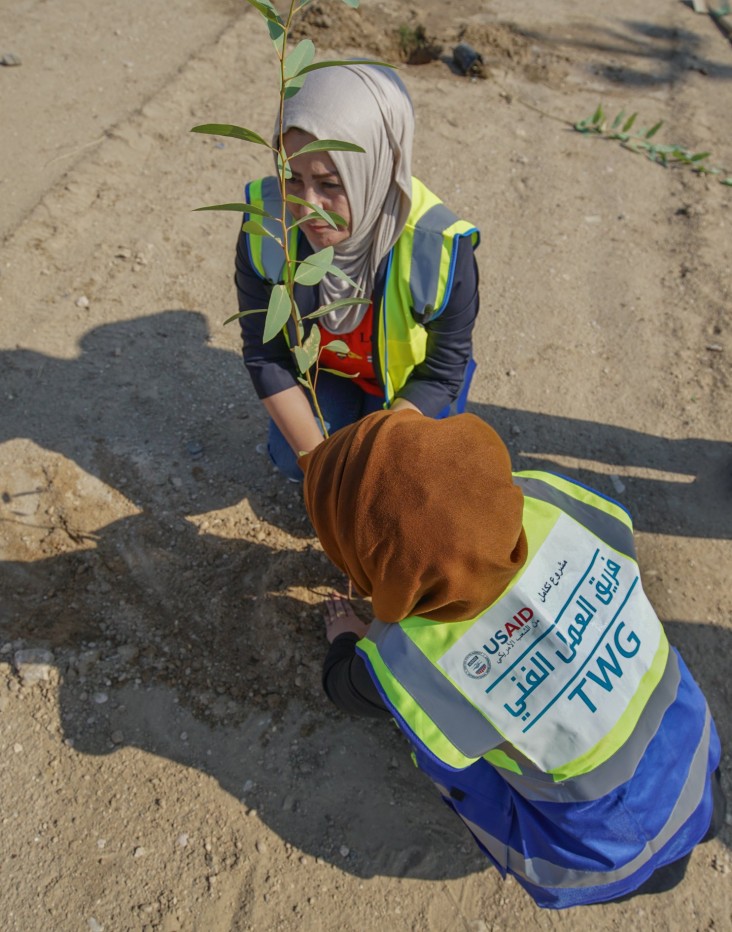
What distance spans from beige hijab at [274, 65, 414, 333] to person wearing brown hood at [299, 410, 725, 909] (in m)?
0.69

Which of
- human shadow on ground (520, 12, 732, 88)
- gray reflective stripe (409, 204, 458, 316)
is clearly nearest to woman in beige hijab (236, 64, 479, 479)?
gray reflective stripe (409, 204, 458, 316)

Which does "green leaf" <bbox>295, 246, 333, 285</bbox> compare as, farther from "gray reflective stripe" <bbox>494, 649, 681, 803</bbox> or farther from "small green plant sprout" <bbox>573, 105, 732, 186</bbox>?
"small green plant sprout" <bbox>573, 105, 732, 186</bbox>

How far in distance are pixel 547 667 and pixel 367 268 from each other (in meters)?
1.22

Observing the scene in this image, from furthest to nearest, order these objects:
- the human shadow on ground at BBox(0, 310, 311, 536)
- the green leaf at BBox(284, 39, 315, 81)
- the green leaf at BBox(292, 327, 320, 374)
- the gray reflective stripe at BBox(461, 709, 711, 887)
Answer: the human shadow on ground at BBox(0, 310, 311, 536) < the gray reflective stripe at BBox(461, 709, 711, 887) < the green leaf at BBox(292, 327, 320, 374) < the green leaf at BBox(284, 39, 315, 81)

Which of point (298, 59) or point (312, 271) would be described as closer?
point (298, 59)

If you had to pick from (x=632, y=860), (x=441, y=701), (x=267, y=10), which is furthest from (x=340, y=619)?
(x=267, y=10)

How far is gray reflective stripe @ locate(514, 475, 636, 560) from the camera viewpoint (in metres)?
1.70

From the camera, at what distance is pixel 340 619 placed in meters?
2.29

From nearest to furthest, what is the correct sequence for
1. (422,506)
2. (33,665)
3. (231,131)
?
(231,131) → (422,506) → (33,665)

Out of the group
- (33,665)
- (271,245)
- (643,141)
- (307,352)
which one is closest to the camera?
(307,352)

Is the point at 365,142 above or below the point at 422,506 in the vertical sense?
above

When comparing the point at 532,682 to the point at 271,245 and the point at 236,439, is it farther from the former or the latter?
the point at 236,439

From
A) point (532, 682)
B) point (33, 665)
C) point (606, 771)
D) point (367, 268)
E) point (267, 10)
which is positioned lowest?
point (33, 665)

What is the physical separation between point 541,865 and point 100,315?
267 centimetres
